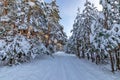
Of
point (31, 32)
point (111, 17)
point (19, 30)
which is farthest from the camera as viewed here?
point (31, 32)

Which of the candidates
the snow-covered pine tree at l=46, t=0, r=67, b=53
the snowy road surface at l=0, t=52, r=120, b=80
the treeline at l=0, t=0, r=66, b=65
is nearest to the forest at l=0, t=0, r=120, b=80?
the treeline at l=0, t=0, r=66, b=65

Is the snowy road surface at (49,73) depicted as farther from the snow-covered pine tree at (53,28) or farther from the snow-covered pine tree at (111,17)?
the snow-covered pine tree at (53,28)

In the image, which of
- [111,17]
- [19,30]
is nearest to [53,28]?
[19,30]

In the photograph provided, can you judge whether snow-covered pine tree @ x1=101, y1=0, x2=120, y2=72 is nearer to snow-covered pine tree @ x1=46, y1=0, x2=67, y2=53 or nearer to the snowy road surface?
the snowy road surface

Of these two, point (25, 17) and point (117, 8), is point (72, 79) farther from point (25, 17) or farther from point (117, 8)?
point (25, 17)

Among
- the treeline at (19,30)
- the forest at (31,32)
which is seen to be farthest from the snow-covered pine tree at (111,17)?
the treeline at (19,30)

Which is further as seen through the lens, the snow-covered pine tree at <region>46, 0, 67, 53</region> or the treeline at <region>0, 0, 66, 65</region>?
the snow-covered pine tree at <region>46, 0, 67, 53</region>

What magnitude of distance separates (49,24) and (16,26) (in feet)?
80.2

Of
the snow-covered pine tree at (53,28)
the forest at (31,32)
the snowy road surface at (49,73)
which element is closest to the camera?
the snowy road surface at (49,73)

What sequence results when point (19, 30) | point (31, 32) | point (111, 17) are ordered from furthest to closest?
point (31, 32) < point (19, 30) < point (111, 17)

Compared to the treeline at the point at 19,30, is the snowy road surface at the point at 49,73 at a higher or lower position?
lower

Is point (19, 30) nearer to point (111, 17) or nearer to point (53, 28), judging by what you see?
point (111, 17)

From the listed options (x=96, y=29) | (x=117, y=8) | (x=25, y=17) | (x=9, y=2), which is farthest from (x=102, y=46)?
(x=9, y=2)

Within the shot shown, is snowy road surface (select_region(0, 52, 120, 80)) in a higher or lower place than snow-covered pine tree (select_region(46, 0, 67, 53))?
lower
